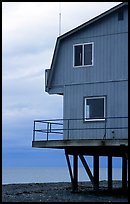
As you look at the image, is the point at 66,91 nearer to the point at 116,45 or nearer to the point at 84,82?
the point at 84,82

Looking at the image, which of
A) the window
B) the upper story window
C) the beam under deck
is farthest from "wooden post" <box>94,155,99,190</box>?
the upper story window

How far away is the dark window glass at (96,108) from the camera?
74.9 ft

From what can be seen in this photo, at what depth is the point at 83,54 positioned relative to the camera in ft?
78.2

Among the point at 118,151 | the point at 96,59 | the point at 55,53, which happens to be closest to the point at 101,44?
the point at 96,59

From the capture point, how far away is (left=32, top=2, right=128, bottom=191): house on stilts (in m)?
22.5

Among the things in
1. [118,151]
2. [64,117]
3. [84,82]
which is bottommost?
[118,151]

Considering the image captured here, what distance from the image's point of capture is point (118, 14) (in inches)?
907

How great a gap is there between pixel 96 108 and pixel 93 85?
1.05 metres

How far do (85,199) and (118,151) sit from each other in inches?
139

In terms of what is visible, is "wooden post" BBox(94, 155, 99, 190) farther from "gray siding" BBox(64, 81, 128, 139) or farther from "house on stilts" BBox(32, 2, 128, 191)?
"gray siding" BBox(64, 81, 128, 139)

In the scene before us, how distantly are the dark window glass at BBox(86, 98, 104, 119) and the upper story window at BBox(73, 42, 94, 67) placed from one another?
1.65 m

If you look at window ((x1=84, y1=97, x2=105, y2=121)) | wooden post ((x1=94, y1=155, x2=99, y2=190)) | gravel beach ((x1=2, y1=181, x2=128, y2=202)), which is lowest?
gravel beach ((x1=2, y1=181, x2=128, y2=202))

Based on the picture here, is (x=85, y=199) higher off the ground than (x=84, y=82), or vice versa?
(x=84, y=82)

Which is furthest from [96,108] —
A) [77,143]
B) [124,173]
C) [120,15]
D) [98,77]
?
[124,173]
